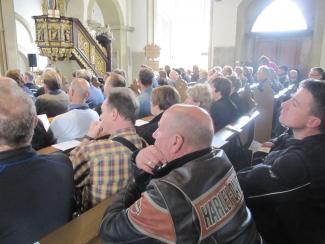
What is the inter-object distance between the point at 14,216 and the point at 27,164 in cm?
23

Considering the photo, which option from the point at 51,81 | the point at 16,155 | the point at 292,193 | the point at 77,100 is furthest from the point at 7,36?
the point at 292,193

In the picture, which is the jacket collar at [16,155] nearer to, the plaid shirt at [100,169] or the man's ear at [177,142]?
the plaid shirt at [100,169]

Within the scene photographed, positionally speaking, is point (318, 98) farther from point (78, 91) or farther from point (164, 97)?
point (78, 91)

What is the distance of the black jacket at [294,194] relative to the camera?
1.77m

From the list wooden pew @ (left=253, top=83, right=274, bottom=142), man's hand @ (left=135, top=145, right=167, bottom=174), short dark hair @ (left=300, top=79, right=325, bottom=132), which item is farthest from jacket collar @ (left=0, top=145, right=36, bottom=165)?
wooden pew @ (left=253, top=83, right=274, bottom=142)

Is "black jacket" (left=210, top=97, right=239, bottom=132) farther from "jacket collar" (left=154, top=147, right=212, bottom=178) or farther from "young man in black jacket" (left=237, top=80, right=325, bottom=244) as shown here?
"jacket collar" (left=154, top=147, right=212, bottom=178)

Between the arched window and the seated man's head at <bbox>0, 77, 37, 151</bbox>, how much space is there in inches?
524

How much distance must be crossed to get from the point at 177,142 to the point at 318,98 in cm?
127

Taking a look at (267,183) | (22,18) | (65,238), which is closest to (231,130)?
(267,183)

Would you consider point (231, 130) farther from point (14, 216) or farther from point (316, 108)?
point (14, 216)

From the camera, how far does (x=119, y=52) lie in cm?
1404

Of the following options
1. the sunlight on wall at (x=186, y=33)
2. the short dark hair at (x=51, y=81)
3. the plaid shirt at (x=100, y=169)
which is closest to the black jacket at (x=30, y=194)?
the plaid shirt at (x=100, y=169)

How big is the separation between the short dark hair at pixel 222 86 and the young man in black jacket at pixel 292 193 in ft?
6.78

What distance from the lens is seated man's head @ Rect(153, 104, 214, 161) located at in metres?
1.35
